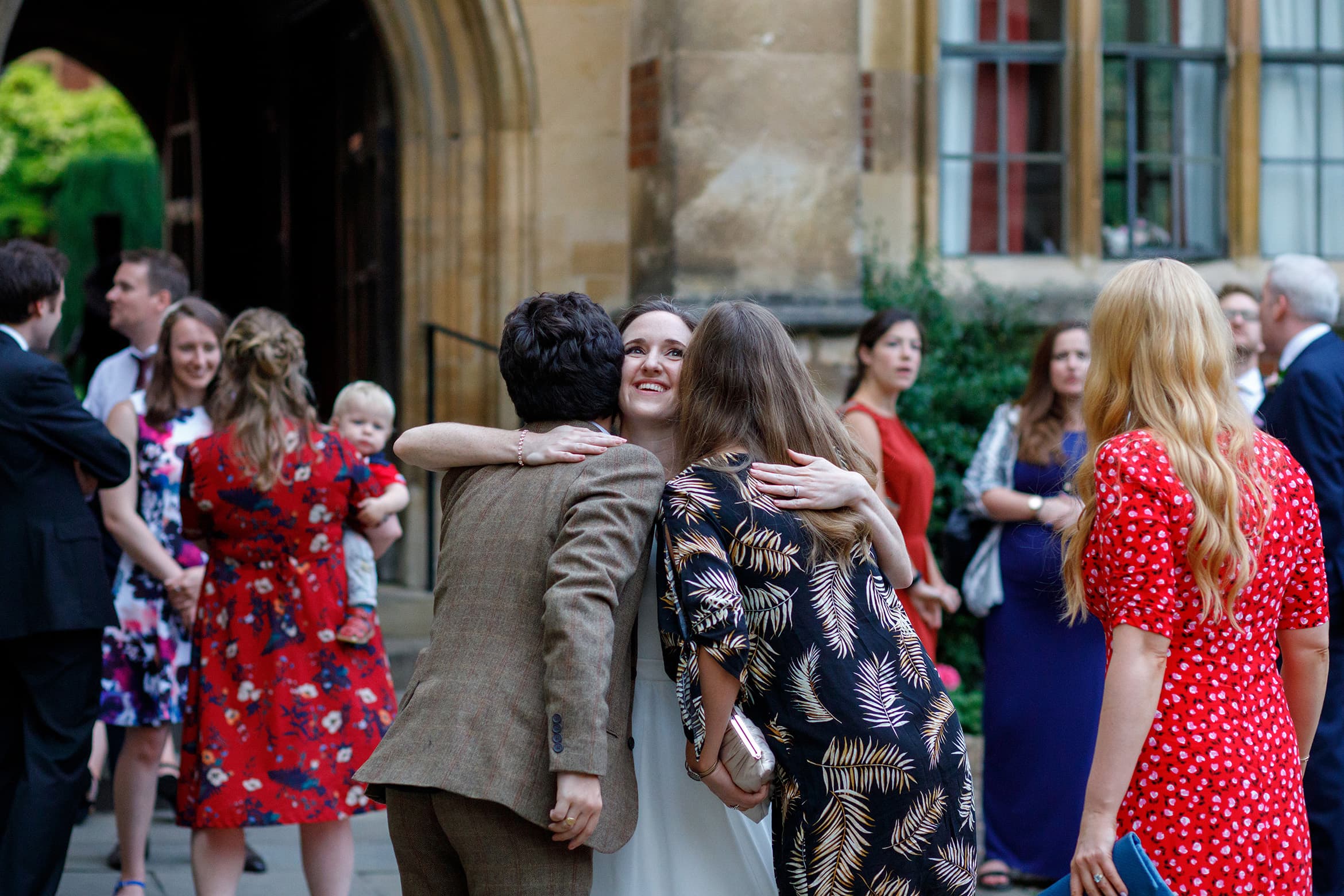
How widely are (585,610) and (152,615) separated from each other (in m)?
2.62

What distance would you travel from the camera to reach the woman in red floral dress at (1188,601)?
256 centimetres

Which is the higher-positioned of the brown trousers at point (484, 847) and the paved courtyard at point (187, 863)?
the brown trousers at point (484, 847)

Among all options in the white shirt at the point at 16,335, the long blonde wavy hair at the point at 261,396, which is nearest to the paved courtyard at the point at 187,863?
the long blonde wavy hair at the point at 261,396

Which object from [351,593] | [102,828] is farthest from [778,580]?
[102,828]

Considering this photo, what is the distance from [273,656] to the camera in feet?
12.8

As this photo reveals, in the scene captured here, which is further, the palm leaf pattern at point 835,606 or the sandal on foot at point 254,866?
the sandal on foot at point 254,866

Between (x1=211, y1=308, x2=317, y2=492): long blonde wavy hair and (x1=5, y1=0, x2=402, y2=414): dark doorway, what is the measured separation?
159 inches

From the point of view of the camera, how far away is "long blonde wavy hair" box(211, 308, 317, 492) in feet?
12.5

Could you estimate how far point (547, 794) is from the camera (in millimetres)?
2488

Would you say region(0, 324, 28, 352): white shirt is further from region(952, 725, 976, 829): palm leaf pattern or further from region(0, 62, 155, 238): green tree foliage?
region(0, 62, 155, 238): green tree foliage

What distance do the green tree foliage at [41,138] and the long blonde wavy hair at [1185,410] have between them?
3667cm

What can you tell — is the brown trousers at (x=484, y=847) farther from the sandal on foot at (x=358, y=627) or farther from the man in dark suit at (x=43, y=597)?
the man in dark suit at (x=43, y=597)

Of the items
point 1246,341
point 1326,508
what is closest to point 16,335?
point 1326,508

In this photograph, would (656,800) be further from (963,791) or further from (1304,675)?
(1304,675)
